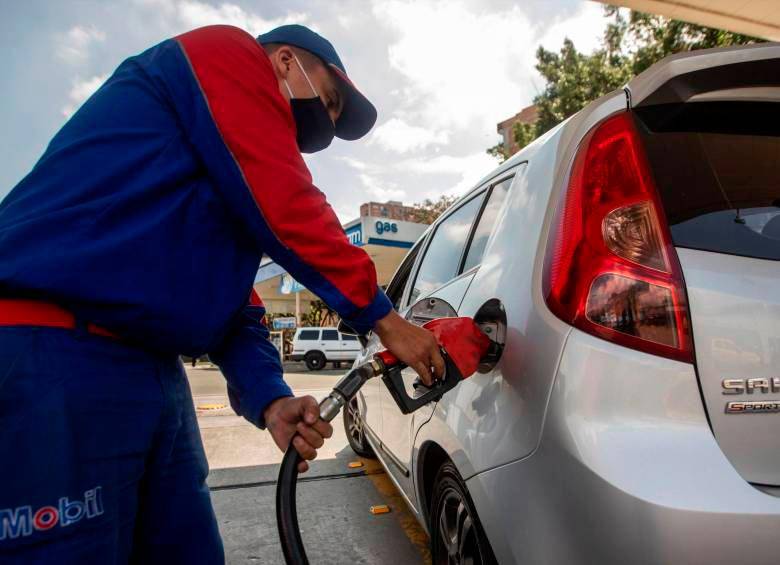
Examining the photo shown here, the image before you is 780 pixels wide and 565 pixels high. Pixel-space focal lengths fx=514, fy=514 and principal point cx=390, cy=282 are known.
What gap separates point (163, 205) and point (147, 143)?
0.14m

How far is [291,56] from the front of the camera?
132 cm

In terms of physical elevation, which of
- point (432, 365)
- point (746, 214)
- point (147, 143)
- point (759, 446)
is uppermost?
point (147, 143)

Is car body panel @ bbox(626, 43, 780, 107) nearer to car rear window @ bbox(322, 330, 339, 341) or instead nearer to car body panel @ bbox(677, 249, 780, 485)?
car body panel @ bbox(677, 249, 780, 485)

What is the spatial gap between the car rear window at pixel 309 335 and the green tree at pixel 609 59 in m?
11.6

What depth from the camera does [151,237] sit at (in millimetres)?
1011

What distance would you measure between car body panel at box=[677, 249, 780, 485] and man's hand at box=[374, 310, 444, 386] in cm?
53

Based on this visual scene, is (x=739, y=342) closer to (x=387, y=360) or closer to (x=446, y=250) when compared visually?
(x=387, y=360)

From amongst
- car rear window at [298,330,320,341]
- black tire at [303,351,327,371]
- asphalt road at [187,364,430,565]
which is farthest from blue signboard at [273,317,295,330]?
asphalt road at [187,364,430,565]

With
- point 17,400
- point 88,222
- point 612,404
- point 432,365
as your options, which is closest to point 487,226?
point 432,365

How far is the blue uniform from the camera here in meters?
0.92

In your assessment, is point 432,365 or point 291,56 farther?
point 291,56

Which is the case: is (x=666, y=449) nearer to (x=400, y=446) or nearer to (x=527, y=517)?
(x=527, y=517)

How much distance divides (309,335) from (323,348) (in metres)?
0.91

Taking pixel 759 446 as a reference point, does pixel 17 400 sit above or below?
above
